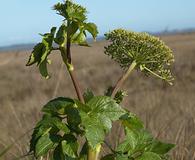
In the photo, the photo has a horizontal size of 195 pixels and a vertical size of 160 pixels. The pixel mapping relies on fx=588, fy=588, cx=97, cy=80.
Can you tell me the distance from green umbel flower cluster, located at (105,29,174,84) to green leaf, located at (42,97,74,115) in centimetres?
16

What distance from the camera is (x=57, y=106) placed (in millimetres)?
1366

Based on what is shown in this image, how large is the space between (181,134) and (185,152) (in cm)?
65

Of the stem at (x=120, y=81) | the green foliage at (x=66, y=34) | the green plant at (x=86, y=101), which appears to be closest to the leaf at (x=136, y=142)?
the green plant at (x=86, y=101)

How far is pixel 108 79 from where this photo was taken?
1691 centimetres

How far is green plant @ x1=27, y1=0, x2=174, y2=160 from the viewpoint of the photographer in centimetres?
129

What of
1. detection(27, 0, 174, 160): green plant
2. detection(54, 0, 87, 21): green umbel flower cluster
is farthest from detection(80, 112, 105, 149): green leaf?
detection(54, 0, 87, 21): green umbel flower cluster

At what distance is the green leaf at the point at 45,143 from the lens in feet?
4.35

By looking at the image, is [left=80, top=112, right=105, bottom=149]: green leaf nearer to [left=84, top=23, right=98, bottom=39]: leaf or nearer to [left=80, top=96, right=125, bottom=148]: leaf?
[left=80, top=96, right=125, bottom=148]: leaf

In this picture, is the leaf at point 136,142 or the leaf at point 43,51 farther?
the leaf at point 136,142

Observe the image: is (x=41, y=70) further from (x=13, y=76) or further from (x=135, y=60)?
(x=13, y=76)

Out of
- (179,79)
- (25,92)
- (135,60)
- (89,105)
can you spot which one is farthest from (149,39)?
(25,92)

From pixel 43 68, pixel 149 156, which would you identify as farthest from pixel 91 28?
pixel 149 156

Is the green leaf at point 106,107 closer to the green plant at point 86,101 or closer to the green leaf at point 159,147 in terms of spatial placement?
the green plant at point 86,101

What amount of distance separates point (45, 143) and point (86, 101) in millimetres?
138
